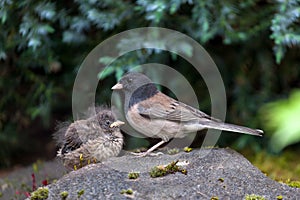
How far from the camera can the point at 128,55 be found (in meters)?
6.55

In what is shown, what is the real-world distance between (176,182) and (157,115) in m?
1.11

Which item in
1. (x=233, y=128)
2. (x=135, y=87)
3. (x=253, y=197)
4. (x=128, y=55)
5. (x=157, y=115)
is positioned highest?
(x=128, y=55)

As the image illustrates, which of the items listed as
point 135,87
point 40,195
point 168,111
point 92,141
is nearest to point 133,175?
point 92,141

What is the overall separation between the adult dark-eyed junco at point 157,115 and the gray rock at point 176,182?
468 mm

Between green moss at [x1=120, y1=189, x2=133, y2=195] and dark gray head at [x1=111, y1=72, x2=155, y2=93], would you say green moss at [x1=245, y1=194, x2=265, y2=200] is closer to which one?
green moss at [x1=120, y1=189, x2=133, y2=195]

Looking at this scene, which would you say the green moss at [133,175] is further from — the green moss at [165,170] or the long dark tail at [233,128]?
the long dark tail at [233,128]

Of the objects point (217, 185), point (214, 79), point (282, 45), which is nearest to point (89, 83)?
point (214, 79)

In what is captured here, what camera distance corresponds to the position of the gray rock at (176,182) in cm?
433

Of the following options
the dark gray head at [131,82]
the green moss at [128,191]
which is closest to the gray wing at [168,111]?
the dark gray head at [131,82]

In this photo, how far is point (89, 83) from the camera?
7.05 m

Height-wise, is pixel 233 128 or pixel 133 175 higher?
pixel 233 128

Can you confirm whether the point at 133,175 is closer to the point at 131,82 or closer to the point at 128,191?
the point at 128,191

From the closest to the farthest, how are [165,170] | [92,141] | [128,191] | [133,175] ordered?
[128,191] < [133,175] < [165,170] < [92,141]

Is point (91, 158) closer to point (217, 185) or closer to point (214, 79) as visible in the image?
point (217, 185)
